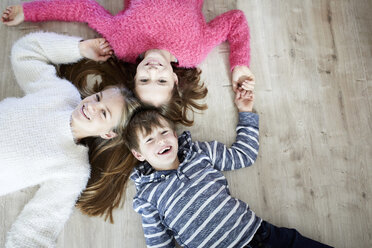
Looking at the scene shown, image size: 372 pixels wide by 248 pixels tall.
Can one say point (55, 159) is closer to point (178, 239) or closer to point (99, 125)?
point (99, 125)

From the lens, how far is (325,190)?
115 centimetres

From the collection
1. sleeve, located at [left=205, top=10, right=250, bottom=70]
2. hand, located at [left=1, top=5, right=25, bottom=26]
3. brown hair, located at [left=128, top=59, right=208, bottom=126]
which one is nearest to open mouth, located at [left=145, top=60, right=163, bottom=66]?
brown hair, located at [left=128, top=59, right=208, bottom=126]

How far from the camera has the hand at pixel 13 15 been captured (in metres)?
1.19

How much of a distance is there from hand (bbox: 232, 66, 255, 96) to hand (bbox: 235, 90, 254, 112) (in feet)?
0.06

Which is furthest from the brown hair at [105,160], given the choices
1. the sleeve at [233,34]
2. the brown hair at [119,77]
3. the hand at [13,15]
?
the sleeve at [233,34]

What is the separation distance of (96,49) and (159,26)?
0.27 meters

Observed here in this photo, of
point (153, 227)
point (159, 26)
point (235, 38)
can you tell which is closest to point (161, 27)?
point (159, 26)

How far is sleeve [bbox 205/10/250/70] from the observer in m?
1.19

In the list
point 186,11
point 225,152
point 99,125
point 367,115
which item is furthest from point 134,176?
point 367,115

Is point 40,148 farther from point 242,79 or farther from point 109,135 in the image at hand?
point 242,79

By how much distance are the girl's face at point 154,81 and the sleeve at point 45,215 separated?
1.29 ft

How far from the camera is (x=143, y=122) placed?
1.03 meters

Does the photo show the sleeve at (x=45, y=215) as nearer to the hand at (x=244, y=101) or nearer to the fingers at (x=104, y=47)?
the fingers at (x=104, y=47)

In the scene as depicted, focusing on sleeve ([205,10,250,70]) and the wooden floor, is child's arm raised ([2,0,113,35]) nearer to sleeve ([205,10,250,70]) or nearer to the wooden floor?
the wooden floor
